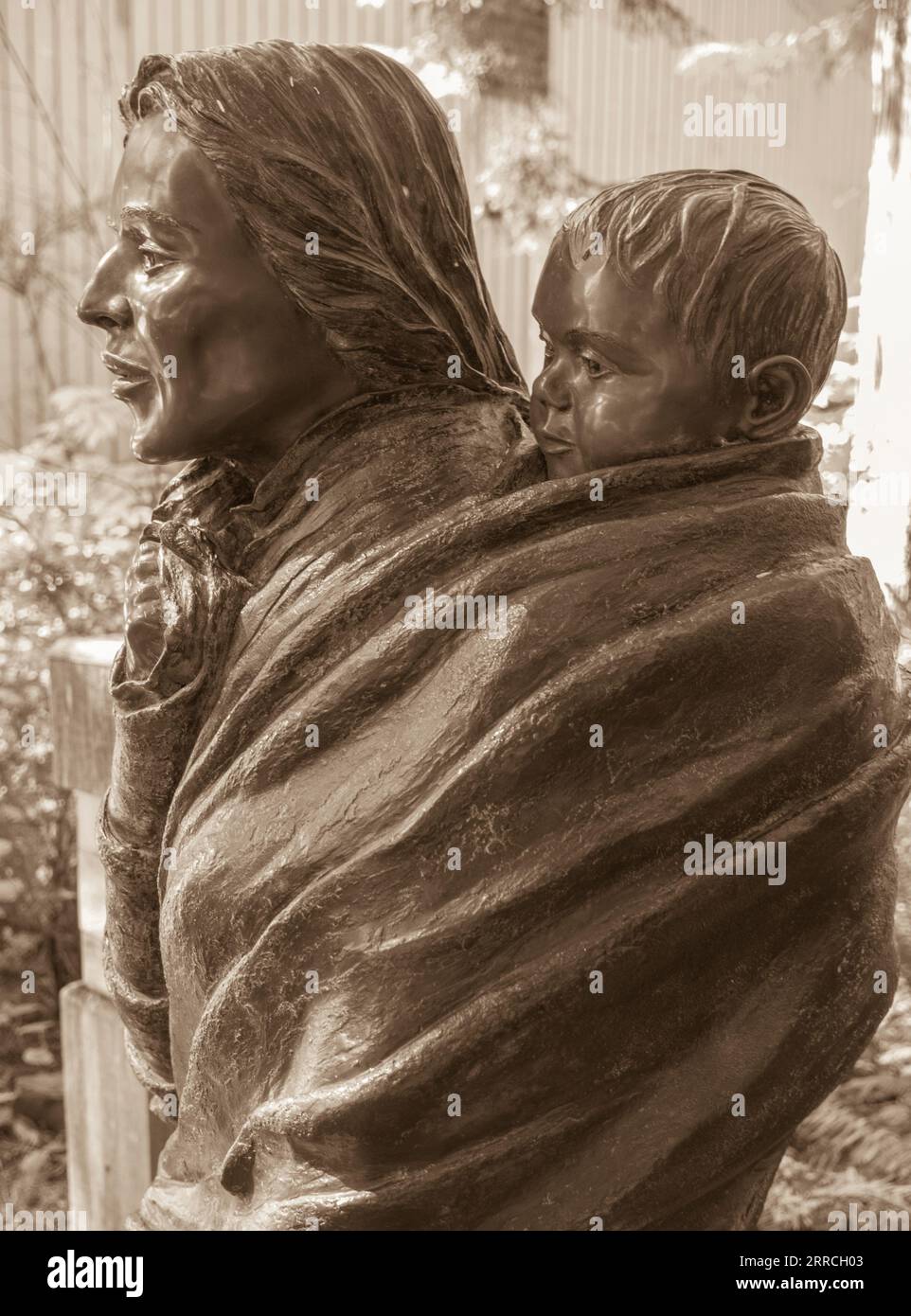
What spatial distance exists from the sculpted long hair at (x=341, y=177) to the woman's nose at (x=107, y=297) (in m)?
0.18

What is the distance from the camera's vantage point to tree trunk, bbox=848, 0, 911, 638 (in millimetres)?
3762

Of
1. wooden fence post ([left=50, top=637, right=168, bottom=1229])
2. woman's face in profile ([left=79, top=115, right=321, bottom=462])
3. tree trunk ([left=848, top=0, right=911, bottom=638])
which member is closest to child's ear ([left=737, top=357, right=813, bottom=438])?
woman's face in profile ([left=79, top=115, right=321, bottom=462])

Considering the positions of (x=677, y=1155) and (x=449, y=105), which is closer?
(x=677, y=1155)

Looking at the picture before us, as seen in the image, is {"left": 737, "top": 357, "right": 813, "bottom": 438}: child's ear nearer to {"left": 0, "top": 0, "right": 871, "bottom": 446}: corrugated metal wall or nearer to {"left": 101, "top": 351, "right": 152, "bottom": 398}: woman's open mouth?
{"left": 101, "top": 351, "right": 152, "bottom": 398}: woman's open mouth

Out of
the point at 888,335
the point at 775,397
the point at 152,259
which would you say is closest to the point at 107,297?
the point at 152,259

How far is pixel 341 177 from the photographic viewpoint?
1.61 metres

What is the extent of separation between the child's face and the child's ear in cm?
4

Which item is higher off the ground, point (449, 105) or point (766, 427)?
point (449, 105)

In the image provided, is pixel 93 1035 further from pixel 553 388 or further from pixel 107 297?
pixel 553 388

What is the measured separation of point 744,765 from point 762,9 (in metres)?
5.52

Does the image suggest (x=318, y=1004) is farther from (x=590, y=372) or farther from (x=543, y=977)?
(x=590, y=372)

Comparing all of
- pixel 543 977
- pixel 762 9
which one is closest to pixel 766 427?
pixel 543 977

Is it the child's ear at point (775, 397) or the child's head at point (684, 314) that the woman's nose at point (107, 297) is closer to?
the child's head at point (684, 314)

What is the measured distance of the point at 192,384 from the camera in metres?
1.64
